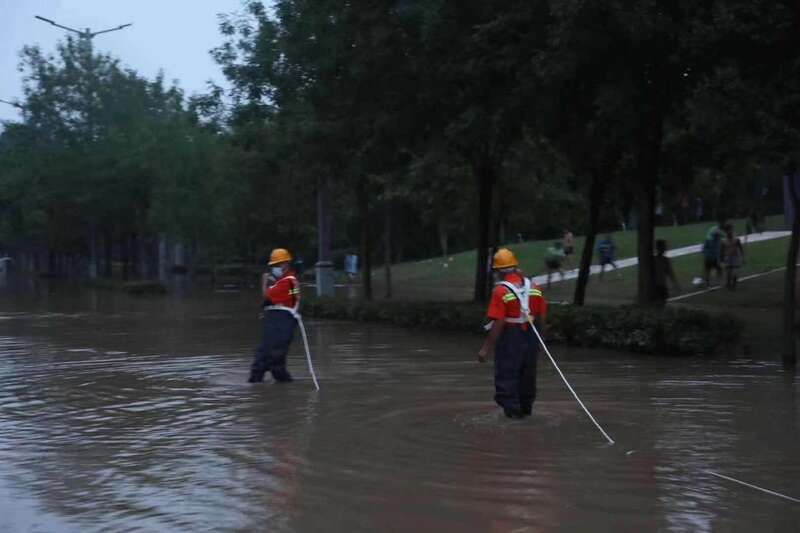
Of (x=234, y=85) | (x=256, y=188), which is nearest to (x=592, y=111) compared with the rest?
(x=234, y=85)

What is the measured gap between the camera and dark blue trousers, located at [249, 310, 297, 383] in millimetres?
13922

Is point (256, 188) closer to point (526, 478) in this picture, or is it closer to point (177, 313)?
point (177, 313)

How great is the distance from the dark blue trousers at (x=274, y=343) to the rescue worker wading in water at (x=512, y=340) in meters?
4.05

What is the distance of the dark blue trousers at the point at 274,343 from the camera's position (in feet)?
45.7

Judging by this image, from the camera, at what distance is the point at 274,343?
13938mm

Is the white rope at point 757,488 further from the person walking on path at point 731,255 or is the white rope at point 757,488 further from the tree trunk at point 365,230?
the person walking on path at point 731,255

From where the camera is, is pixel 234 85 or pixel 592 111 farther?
pixel 234 85

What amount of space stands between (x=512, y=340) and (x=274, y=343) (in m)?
4.30

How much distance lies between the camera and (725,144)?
15.7 m

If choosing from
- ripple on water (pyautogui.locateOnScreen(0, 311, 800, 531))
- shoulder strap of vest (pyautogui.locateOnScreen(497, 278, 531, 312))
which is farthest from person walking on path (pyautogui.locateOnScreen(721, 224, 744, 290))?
shoulder strap of vest (pyautogui.locateOnScreen(497, 278, 531, 312))

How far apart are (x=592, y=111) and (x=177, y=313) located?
50.8 feet

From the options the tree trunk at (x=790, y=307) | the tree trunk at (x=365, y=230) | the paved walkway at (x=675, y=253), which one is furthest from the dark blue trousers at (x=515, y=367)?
the paved walkway at (x=675, y=253)

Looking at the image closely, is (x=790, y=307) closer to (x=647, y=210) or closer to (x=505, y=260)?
(x=647, y=210)

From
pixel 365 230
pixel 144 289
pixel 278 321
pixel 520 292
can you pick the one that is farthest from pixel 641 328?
pixel 144 289
